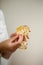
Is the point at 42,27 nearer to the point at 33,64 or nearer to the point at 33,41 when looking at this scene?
the point at 33,41

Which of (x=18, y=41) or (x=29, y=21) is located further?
(x=29, y=21)

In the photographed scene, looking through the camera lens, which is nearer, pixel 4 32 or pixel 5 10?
pixel 4 32

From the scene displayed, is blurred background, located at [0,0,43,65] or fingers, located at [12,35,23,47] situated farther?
blurred background, located at [0,0,43,65]

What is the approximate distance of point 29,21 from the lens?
1074 millimetres

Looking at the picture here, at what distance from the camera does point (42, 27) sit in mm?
1064

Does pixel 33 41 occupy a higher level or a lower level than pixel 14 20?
lower

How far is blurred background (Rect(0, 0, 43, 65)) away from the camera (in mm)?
1059

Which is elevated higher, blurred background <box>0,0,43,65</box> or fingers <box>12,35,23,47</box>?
blurred background <box>0,0,43,65</box>

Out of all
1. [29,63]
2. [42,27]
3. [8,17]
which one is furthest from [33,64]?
[8,17]

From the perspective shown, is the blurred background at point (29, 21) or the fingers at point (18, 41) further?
the blurred background at point (29, 21)

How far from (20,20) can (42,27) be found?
0.19 m

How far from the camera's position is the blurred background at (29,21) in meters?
1.06

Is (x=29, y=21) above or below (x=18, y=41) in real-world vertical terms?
above

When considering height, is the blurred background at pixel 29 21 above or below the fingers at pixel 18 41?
above
